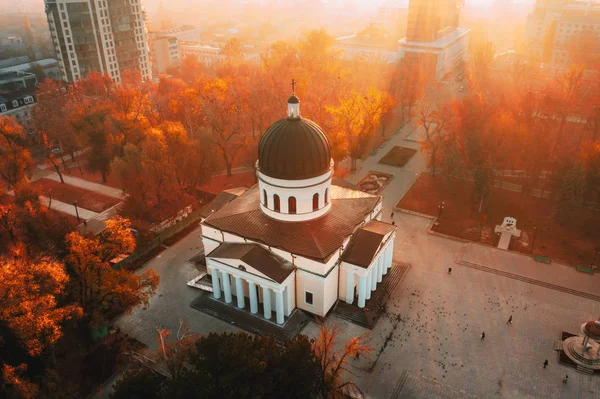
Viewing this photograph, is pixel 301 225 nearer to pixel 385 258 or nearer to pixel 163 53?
pixel 385 258

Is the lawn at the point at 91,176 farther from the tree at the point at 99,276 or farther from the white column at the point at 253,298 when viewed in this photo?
the white column at the point at 253,298

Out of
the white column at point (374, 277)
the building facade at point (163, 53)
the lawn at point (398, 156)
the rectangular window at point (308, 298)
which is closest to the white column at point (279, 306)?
the rectangular window at point (308, 298)

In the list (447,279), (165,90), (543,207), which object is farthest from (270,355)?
(165,90)

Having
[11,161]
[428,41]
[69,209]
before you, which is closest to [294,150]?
[69,209]

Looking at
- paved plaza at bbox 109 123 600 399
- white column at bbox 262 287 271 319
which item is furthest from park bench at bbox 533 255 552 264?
white column at bbox 262 287 271 319

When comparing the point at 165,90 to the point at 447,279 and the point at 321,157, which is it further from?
the point at 447,279
